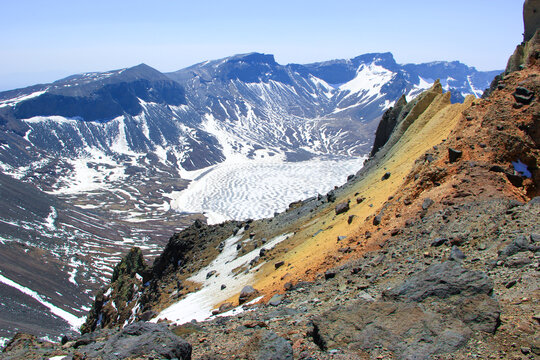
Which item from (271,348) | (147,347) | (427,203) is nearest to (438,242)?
(427,203)

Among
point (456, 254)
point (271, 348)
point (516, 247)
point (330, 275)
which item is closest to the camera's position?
point (271, 348)

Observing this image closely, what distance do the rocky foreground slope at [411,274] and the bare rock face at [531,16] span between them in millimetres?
2697

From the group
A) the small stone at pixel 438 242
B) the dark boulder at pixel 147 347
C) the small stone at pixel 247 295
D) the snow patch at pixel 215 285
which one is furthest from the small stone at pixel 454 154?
the dark boulder at pixel 147 347

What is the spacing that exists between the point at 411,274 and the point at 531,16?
3330 cm

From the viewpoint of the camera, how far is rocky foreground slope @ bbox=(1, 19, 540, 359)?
11977 millimetres

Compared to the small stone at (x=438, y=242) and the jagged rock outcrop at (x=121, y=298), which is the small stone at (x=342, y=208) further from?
the jagged rock outcrop at (x=121, y=298)

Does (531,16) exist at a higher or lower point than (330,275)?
higher

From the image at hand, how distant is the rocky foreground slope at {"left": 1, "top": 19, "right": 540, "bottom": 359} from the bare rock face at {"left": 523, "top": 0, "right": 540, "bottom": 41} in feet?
8.85

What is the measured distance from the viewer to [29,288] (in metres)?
116

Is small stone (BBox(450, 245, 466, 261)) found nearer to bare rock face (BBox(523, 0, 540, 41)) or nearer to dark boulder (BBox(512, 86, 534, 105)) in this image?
dark boulder (BBox(512, 86, 534, 105))

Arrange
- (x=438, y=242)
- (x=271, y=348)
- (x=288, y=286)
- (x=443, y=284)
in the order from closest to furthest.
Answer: (x=271, y=348)
(x=443, y=284)
(x=438, y=242)
(x=288, y=286)

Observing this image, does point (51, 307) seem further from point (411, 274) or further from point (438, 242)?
point (411, 274)

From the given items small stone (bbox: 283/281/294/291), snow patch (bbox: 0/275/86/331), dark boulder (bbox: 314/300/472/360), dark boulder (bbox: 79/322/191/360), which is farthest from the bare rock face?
snow patch (bbox: 0/275/86/331)

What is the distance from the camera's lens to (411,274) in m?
17.3
